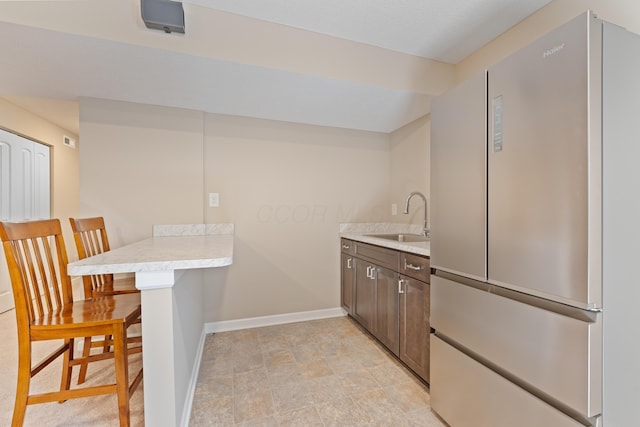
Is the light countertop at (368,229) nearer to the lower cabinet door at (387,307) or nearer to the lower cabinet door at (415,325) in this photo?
the lower cabinet door at (387,307)

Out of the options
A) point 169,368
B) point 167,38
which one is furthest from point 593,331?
point 167,38

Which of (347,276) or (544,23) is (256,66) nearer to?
(544,23)

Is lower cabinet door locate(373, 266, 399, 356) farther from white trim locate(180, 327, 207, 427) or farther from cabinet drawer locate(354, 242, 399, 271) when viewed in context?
white trim locate(180, 327, 207, 427)

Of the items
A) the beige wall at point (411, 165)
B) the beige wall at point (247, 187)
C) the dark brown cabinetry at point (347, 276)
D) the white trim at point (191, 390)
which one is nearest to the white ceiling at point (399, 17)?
the beige wall at point (411, 165)

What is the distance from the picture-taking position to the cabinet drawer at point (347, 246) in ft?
9.28

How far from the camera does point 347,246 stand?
2.97m

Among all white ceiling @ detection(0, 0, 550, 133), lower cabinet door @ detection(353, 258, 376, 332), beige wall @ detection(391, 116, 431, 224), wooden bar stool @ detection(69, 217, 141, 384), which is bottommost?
lower cabinet door @ detection(353, 258, 376, 332)

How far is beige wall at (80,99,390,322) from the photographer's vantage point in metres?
2.41

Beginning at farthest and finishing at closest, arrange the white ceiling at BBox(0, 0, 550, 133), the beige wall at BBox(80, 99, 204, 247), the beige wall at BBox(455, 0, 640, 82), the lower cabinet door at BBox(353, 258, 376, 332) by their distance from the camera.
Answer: the lower cabinet door at BBox(353, 258, 376, 332) < the beige wall at BBox(80, 99, 204, 247) < the white ceiling at BBox(0, 0, 550, 133) < the beige wall at BBox(455, 0, 640, 82)

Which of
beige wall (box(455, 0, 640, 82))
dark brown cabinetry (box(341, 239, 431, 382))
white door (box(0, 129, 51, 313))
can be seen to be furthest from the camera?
white door (box(0, 129, 51, 313))

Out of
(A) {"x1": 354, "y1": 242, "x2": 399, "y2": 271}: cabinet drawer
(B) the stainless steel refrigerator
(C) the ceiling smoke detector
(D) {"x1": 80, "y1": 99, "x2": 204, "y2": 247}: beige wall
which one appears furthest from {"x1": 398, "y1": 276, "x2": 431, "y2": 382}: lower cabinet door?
(C) the ceiling smoke detector

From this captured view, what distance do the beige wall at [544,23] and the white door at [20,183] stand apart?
4.59 metres

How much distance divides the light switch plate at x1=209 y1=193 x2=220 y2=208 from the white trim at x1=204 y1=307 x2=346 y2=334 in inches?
44.3

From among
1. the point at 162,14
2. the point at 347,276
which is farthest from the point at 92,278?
the point at 347,276
